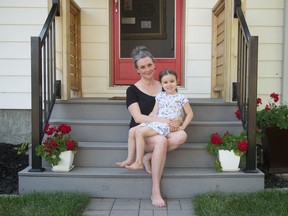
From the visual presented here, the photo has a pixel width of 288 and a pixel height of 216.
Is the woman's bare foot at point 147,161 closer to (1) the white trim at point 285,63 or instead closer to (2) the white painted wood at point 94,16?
(1) the white trim at point 285,63

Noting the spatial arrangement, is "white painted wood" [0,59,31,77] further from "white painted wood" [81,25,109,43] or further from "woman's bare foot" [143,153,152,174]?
"woman's bare foot" [143,153,152,174]

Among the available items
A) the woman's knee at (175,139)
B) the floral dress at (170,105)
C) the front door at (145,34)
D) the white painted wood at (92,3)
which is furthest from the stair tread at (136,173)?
the white painted wood at (92,3)

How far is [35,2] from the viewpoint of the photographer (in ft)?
12.8

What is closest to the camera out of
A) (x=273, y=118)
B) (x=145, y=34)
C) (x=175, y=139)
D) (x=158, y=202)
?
(x=158, y=202)

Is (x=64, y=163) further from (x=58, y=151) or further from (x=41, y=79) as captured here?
(x=41, y=79)

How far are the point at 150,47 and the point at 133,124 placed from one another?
1.87 m

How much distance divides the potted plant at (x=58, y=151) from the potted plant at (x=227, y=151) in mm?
1100

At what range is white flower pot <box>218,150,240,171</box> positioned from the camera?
2721 millimetres

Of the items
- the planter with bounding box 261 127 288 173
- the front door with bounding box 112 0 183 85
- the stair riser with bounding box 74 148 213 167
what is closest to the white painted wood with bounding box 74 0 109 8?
the front door with bounding box 112 0 183 85

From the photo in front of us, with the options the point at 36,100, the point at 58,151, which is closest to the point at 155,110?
the point at 58,151

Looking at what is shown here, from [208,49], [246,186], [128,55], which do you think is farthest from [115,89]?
[246,186]

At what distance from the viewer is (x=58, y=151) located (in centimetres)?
270

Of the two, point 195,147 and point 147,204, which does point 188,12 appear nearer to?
point 195,147

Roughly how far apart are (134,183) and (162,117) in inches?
21.4
